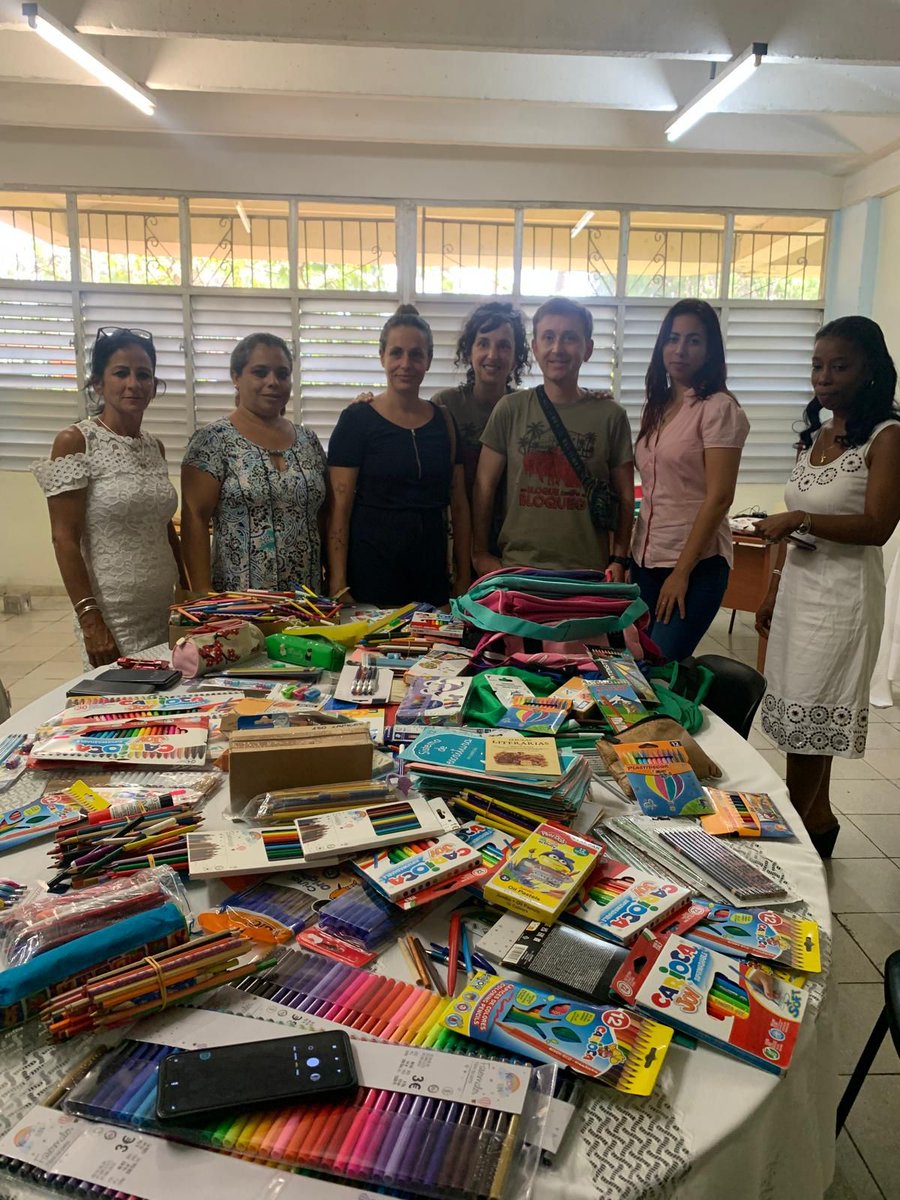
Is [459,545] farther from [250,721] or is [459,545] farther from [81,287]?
[81,287]

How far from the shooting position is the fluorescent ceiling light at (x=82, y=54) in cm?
365

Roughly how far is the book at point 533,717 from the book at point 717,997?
522 millimetres

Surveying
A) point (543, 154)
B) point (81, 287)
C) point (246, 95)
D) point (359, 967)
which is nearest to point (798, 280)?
point (543, 154)

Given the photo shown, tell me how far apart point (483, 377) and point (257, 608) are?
1217mm

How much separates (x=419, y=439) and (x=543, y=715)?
1.33 metres

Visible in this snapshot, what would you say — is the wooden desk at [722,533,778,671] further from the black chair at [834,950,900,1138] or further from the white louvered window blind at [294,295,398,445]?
the black chair at [834,950,900,1138]

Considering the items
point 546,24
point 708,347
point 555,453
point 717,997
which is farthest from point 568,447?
point 546,24

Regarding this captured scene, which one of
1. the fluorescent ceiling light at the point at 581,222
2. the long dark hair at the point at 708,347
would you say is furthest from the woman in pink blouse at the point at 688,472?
the fluorescent ceiling light at the point at 581,222

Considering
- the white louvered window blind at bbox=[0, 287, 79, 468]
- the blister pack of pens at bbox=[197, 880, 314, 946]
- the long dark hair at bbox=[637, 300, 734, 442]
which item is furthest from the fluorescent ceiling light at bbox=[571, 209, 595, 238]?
the blister pack of pens at bbox=[197, 880, 314, 946]

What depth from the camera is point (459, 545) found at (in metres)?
2.75

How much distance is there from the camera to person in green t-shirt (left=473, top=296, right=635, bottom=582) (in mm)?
2475

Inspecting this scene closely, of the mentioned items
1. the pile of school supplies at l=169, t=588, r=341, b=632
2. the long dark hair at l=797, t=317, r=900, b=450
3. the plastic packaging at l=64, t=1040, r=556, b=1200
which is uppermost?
the long dark hair at l=797, t=317, r=900, b=450

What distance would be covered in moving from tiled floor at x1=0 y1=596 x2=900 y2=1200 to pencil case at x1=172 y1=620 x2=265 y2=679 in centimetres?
143

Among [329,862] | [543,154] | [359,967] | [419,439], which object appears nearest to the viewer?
[359,967]
